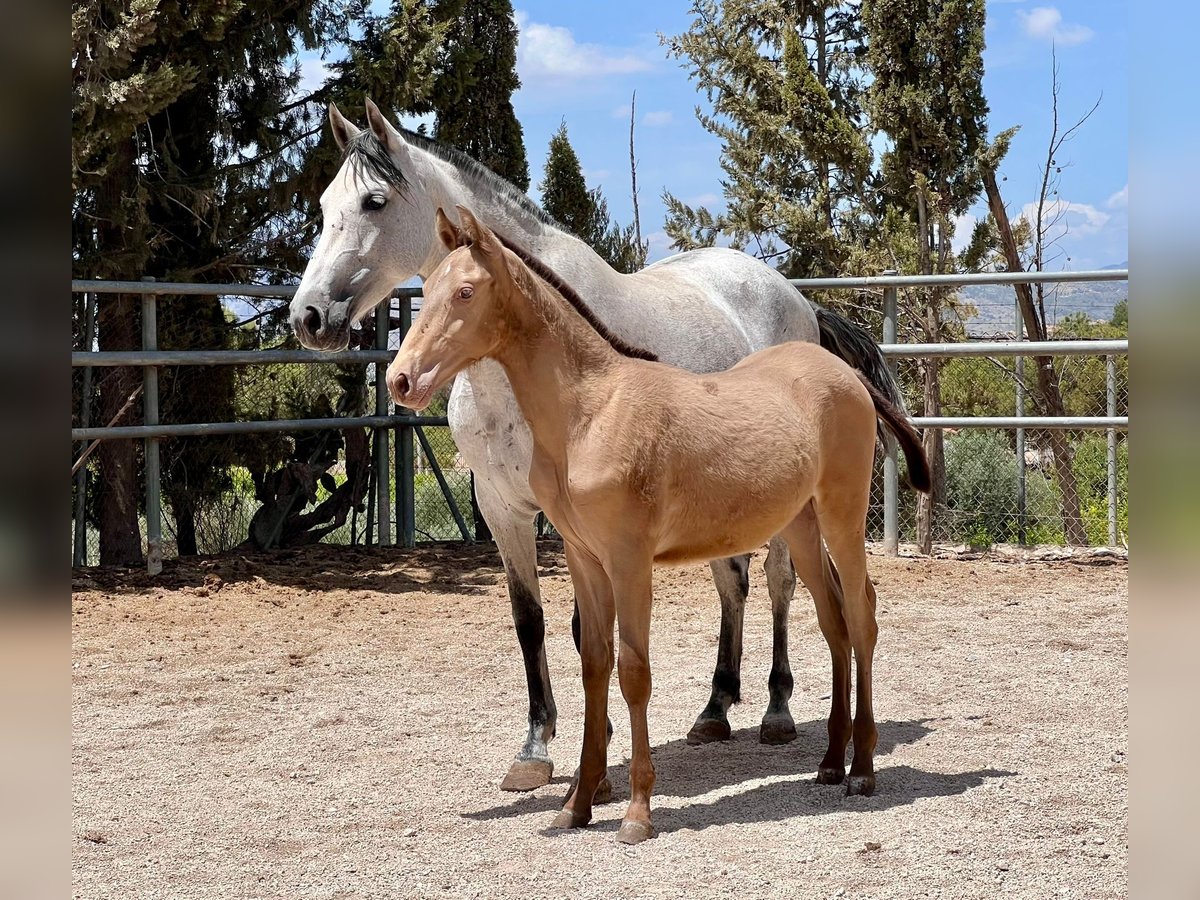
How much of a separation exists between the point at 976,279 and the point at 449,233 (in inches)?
224

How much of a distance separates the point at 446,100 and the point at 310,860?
276 inches

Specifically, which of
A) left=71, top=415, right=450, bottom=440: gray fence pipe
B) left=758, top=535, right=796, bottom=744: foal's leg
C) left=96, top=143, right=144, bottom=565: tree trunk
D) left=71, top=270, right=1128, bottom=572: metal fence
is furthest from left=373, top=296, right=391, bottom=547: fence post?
left=758, top=535, right=796, bottom=744: foal's leg

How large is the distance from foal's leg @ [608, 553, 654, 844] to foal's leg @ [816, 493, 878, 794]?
2.47ft

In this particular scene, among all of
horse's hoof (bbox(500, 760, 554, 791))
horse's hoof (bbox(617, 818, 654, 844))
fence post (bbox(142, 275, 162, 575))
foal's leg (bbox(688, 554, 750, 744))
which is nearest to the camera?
horse's hoof (bbox(617, 818, 654, 844))

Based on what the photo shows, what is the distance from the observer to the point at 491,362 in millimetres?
3645

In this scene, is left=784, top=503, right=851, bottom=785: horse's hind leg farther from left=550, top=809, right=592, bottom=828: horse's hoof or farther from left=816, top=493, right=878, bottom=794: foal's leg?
left=550, top=809, right=592, bottom=828: horse's hoof

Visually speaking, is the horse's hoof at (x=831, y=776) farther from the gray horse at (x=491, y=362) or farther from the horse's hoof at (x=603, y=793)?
the horse's hoof at (x=603, y=793)

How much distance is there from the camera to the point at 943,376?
11.7 m

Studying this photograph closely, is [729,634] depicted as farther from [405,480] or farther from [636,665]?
[405,480]

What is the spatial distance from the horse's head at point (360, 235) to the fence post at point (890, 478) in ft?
16.8

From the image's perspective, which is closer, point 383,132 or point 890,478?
point 383,132

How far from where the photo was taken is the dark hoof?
4.25 meters

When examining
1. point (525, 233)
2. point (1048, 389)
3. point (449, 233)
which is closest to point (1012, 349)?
point (1048, 389)
